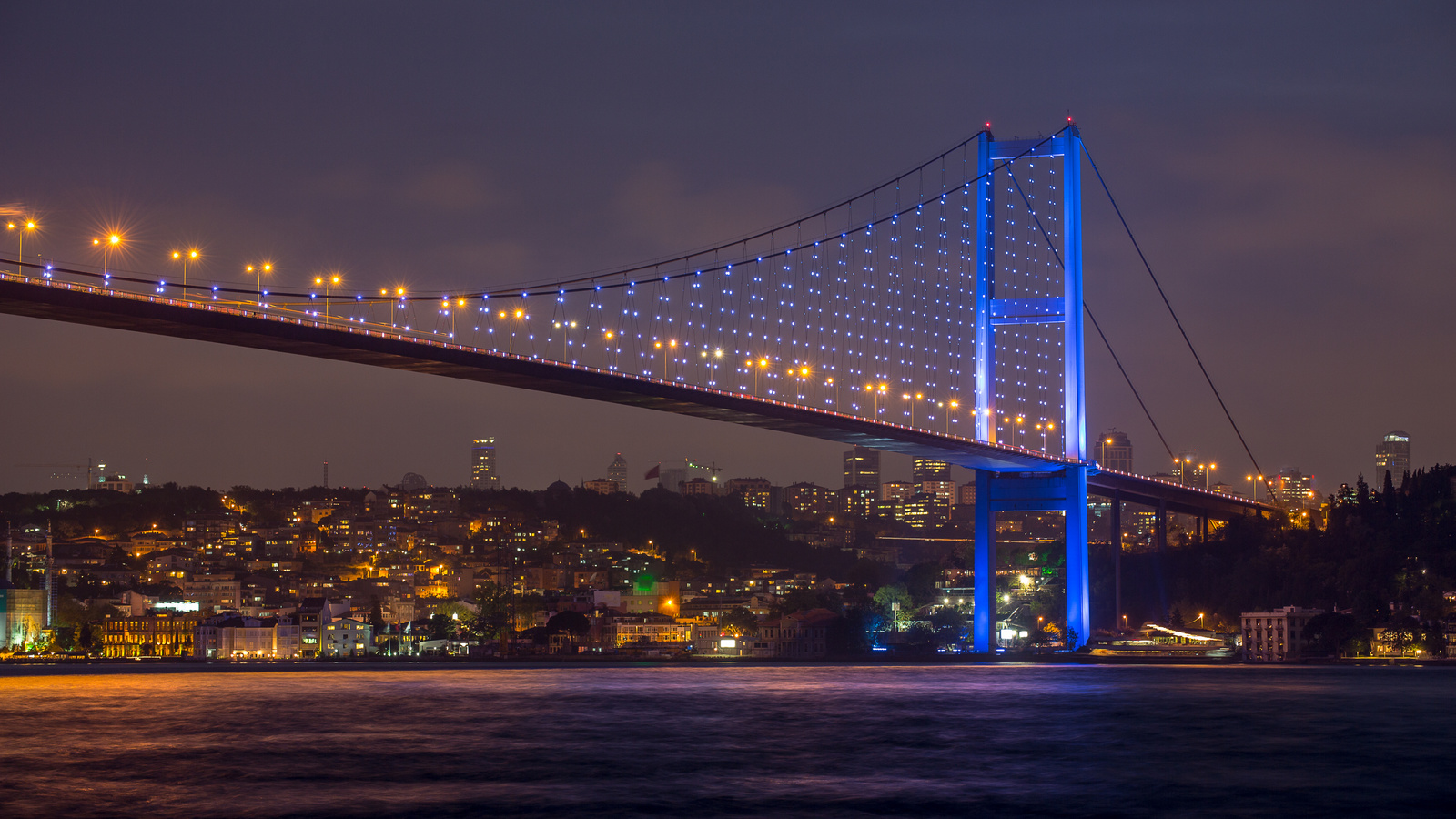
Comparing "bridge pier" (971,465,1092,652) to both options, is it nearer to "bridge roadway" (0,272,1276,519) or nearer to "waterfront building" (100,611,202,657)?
"bridge roadway" (0,272,1276,519)

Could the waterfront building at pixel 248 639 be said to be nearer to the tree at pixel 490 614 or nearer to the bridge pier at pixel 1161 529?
the tree at pixel 490 614

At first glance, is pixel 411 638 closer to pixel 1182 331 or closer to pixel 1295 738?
pixel 1182 331

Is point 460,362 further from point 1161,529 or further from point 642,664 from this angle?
point 1161,529

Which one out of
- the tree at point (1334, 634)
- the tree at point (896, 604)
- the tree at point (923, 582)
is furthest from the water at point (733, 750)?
the tree at point (923, 582)

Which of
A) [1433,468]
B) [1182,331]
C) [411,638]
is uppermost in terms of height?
[1182,331]

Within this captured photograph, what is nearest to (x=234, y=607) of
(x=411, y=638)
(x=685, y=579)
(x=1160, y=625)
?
(x=411, y=638)

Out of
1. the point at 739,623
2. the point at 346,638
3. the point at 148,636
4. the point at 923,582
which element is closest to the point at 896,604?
the point at 923,582
